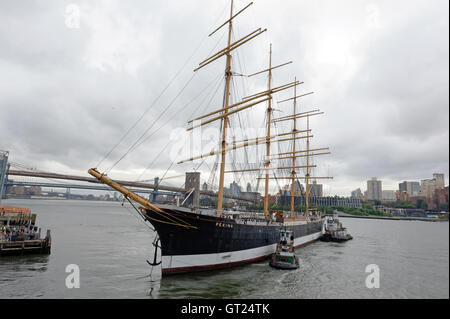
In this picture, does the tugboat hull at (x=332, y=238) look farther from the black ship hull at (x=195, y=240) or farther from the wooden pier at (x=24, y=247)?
the wooden pier at (x=24, y=247)

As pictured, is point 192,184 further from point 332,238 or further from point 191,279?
point 191,279

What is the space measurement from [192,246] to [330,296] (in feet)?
31.8

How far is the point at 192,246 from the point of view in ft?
59.0

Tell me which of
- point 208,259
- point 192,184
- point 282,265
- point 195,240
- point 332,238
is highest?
point 192,184

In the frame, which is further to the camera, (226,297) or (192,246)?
(192,246)

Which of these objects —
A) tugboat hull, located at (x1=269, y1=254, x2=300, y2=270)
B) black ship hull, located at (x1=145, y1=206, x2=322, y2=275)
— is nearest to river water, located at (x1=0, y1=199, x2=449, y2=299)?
tugboat hull, located at (x1=269, y1=254, x2=300, y2=270)

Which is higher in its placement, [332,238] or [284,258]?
[284,258]

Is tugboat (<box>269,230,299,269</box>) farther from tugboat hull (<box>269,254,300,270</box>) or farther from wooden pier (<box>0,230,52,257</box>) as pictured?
wooden pier (<box>0,230,52,257</box>)

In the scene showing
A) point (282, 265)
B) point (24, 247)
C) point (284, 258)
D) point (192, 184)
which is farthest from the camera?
point (192, 184)

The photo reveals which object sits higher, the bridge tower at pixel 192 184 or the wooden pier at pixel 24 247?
the bridge tower at pixel 192 184

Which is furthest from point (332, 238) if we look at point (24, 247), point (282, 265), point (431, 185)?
point (24, 247)

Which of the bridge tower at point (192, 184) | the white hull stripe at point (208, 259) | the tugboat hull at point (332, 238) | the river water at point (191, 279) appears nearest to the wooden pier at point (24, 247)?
the river water at point (191, 279)

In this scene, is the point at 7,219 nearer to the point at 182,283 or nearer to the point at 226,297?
the point at 182,283
